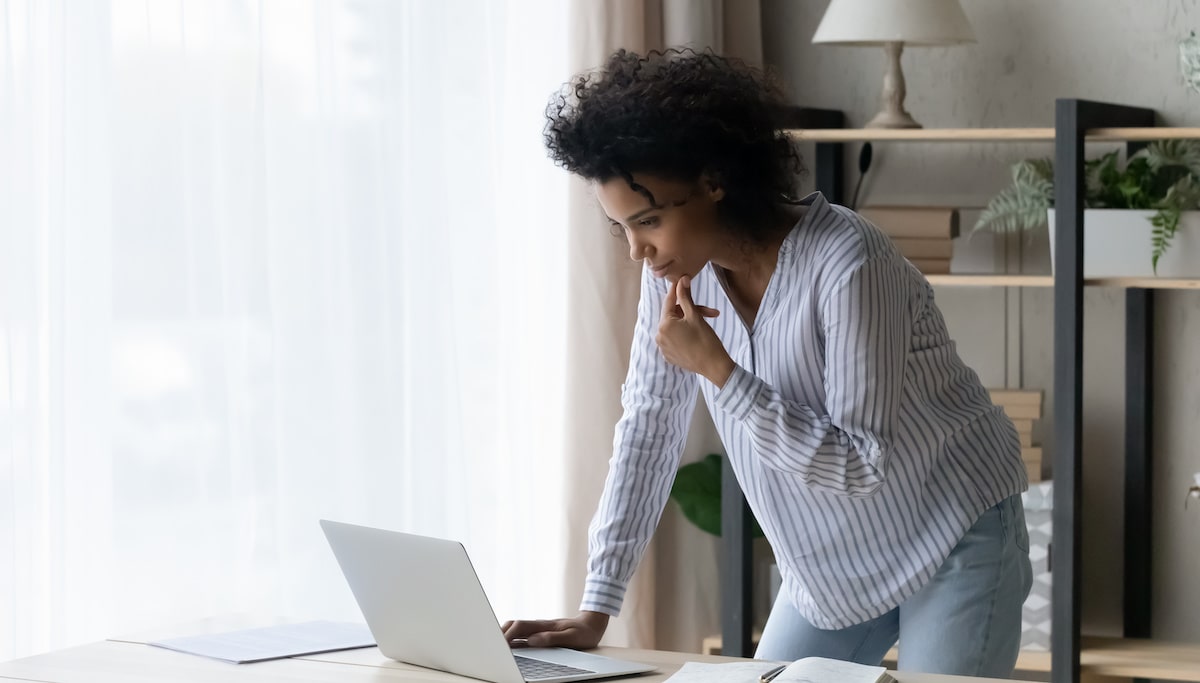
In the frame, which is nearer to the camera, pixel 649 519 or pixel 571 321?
pixel 649 519

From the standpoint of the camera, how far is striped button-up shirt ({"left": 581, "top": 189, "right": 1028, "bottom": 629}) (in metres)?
1.45

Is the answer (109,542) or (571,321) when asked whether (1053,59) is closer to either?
(571,321)

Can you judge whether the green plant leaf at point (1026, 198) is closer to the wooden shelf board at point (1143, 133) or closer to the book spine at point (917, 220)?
the book spine at point (917, 220)

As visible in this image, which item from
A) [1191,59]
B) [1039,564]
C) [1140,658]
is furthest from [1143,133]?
[1140,658]

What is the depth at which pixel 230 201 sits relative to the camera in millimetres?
2107

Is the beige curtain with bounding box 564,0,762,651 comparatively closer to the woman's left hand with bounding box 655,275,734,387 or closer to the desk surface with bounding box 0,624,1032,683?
the woman's left hand with bounding box 655,275,734,387

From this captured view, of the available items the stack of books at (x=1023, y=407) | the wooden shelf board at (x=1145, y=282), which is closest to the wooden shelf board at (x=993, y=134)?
the wooden shelf board at (x=1145, y=282)

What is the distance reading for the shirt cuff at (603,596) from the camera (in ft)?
5.34

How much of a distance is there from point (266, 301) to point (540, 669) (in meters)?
0.93

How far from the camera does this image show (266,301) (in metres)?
2.17

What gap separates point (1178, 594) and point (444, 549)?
212cm

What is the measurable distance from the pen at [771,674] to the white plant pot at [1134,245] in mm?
1459

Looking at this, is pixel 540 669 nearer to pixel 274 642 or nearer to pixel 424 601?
pixel 424 601

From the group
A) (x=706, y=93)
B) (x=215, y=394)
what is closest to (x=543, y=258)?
(x=215, y=394)
